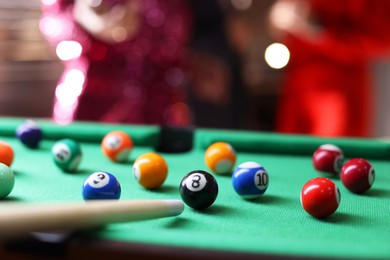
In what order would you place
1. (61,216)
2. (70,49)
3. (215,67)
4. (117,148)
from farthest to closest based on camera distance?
(215,67) < (70,49) < (117,148) < (61,216)

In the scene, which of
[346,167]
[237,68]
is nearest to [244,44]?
[237,68]

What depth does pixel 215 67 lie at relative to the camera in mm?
3791

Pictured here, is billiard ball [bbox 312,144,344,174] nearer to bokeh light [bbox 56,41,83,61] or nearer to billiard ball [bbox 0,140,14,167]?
billiard ball [bbox 0,140,14,167]

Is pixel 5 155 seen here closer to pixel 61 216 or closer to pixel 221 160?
pixel 221 160

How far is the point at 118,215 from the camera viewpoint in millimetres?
809

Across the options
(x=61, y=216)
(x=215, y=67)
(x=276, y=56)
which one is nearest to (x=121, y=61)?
(x=215, y=67)

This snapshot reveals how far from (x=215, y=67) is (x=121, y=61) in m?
0.97

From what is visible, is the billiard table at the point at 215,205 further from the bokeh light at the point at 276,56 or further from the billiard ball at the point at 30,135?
the bokeh light at the point at 276,56

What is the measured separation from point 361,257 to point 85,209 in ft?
1.29

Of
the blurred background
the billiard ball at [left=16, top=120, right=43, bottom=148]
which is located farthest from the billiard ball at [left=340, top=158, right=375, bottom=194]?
the blurred background

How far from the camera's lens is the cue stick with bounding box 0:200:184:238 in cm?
66

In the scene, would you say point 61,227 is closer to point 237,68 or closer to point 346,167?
point 346,167

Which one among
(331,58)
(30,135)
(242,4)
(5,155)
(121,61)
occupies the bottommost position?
(5,155)

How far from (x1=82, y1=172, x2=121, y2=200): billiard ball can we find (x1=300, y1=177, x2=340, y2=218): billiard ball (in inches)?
15.5
